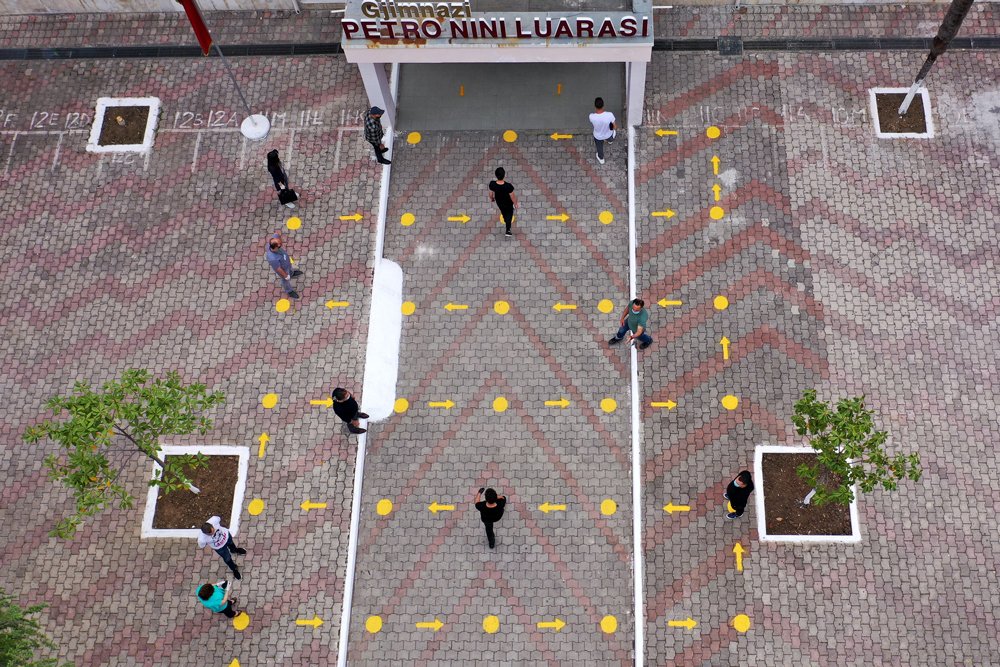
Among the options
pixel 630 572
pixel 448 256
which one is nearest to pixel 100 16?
pixel 448 256

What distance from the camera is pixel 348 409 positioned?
1402cm

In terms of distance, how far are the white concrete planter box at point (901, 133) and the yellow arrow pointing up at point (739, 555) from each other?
9.99m

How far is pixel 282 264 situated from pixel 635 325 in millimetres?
7206

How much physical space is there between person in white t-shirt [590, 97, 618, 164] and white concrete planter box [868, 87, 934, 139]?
6.12 metres

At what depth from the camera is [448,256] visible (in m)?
16.9

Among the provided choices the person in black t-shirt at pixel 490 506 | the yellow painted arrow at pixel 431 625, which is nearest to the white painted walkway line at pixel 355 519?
the yellow painted arrow at pixel 431 625

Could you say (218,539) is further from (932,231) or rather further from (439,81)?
(932,231)

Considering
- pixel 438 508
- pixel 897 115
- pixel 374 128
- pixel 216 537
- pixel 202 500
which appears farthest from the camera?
pixel 897 115

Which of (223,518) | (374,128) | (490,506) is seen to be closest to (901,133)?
(374,128)

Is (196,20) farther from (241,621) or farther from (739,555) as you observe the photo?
(739,555)

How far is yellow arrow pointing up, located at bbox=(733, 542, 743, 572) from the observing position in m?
14.0

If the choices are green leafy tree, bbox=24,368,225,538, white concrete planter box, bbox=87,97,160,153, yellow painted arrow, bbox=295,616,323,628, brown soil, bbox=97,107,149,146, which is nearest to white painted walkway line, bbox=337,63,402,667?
yellow painted arrow, bbox=295,616,323,628

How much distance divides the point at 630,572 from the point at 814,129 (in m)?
10.9

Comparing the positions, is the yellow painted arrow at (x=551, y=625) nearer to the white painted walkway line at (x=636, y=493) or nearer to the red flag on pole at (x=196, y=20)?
the white painted walkway line at (x=636, y=493)
